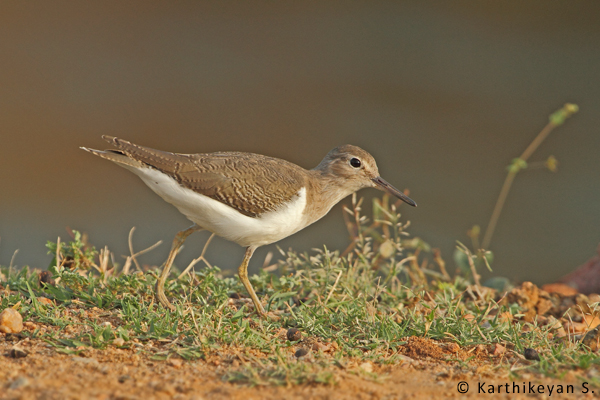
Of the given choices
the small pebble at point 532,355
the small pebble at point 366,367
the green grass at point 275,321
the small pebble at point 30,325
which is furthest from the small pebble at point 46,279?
the small pebble at point 532,355

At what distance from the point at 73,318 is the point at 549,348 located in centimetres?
→ 353

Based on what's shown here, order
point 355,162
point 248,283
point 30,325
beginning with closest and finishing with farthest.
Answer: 1. point 30,325
2. point 248,283
3. point 355,162

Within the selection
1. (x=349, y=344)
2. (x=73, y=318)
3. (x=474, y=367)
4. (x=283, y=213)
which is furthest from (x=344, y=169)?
(x=73, y=318)

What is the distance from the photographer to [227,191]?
16.5ft

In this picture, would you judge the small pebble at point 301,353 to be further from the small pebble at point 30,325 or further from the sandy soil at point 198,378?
the small pebble at point 30,325

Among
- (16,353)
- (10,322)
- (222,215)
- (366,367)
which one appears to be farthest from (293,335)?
(10,322)

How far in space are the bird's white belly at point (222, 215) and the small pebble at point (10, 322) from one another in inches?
58.3

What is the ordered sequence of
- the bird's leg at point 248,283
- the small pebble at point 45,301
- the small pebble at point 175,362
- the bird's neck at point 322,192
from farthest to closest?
the bird's neck at point 322,192, the bird's leg at point 248,283, the small pebble at point 45,301, the small pebble at point 175,362

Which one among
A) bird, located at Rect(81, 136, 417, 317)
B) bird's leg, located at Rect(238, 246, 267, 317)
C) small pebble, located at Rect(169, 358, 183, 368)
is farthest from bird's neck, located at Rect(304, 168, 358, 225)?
small pebble, located at Rect(169, 358, 183, 368)

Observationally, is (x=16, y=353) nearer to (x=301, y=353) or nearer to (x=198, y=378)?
(x=198, y=378)

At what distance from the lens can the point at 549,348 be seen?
434 cm

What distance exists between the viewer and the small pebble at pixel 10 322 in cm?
417

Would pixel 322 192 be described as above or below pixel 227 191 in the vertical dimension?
above

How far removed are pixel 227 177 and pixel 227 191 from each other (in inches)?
5.3
